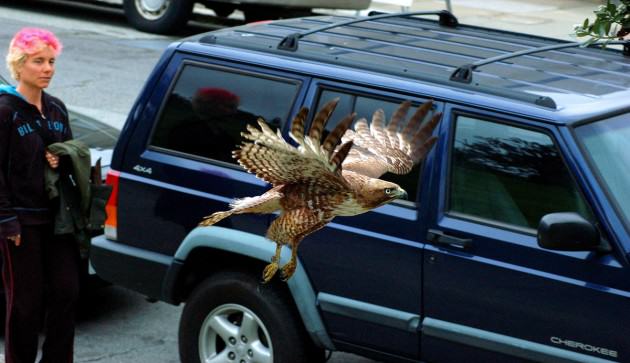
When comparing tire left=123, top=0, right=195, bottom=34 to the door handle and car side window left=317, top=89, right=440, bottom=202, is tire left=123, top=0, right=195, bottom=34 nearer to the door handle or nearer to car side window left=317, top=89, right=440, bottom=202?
car side window left=317, top=89, right=440, bottom=202

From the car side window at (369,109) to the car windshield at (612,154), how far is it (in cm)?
75

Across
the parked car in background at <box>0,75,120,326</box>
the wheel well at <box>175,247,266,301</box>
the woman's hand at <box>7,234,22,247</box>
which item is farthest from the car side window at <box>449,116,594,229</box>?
the parked car in background at <box>0,75,120,326</box>

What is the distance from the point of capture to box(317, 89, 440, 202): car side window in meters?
5.12

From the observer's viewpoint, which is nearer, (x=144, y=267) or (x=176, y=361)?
(x=144, y=267)

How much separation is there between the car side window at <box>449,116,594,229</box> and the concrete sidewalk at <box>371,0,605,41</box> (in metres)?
12.7

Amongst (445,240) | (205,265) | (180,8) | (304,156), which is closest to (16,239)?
(205,265)

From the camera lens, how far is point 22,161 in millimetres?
5152

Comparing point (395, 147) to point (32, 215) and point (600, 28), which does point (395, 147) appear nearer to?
point (600, 28)

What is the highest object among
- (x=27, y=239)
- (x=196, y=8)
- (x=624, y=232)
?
(x=624, y=232)

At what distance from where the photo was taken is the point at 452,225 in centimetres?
503

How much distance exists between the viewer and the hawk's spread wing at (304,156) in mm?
2750

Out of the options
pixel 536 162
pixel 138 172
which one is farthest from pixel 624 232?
pixel 138 172

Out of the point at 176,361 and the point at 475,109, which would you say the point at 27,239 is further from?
the point at 475,109

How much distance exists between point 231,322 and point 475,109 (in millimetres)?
1609
